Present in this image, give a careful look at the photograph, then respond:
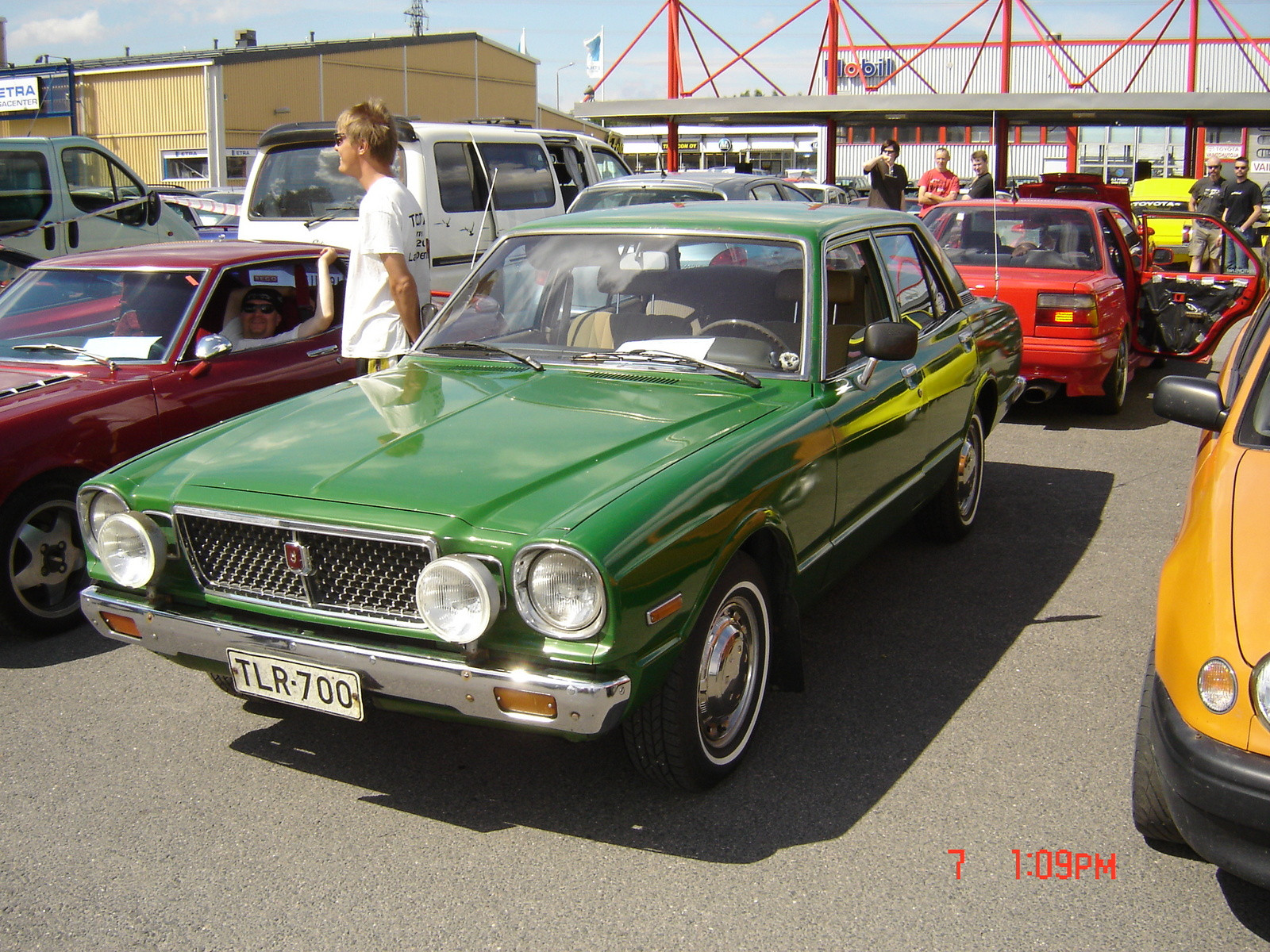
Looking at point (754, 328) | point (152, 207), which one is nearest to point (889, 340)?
point (754, 328)

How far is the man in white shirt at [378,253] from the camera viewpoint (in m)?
5.08

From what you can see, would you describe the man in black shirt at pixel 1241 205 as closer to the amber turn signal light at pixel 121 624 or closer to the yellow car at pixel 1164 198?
the yellow car at pixel 1164 198

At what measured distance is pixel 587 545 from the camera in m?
2.73

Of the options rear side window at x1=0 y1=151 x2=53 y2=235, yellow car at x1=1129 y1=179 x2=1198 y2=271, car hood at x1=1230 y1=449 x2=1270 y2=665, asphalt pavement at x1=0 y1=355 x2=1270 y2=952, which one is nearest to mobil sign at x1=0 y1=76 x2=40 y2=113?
rear side window at x1=0 y1=151 x2=53 y2=235

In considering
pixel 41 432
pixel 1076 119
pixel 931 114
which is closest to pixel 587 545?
pixel 41 432

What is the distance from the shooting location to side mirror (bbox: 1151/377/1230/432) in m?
3.45

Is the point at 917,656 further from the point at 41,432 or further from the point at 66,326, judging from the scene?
the point at 66,326

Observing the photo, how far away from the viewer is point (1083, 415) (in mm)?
9273

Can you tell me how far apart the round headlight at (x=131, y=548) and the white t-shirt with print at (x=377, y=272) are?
1918 millimetres

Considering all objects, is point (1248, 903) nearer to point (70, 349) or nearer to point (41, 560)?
point (41, 560)

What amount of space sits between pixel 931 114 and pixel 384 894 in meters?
25.2

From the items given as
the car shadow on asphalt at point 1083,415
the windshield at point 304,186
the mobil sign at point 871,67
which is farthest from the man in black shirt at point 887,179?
the mobil sign at point 871,67

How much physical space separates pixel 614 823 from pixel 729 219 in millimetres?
2335

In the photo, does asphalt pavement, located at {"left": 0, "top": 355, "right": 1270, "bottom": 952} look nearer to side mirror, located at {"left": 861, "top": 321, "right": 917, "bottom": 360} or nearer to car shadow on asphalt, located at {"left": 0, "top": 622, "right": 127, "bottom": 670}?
car shadow on asphalt, located at {"left": 0, "top": 622, "right": 127, "bottom": 670}
